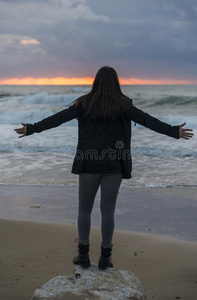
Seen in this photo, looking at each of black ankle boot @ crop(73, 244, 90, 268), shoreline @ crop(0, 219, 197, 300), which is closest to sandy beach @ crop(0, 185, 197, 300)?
shoreline @ crop(0, 219, 197, 300)

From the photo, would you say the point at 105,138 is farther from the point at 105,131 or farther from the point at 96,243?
the point at 96,243

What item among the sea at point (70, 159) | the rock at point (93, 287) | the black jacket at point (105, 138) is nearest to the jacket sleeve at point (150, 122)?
the black jacket at point (105, 138)

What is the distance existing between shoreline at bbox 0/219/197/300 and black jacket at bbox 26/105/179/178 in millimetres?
1103

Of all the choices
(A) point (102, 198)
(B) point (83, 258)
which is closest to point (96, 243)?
(B) point (83, 258)

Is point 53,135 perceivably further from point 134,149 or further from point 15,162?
point 15,162

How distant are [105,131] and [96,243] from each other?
209 centimetres

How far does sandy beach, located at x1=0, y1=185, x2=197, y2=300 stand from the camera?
4047 millimetres

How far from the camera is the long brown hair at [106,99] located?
358 centimetres

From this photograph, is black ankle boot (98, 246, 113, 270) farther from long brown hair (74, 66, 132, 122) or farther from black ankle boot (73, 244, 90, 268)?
long brown hair (74, 66, 132, 122)

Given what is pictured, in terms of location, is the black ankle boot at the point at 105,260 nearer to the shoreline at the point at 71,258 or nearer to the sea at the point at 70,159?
the shoreline at the point at 71,258

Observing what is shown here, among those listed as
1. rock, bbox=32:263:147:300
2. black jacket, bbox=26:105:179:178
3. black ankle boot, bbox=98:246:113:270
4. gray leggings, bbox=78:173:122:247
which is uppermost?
black jacket, bbox=26:105:179:178

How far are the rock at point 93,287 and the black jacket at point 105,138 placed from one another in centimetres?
81

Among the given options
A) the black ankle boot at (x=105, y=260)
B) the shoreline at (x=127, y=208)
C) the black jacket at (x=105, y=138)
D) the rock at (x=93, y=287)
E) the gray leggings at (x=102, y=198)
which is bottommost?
the shoreline at (x=127, y=208)

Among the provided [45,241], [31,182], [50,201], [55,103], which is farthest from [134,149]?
[55,103]
